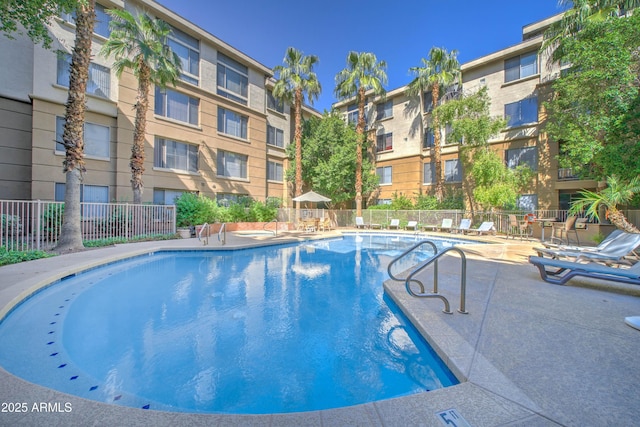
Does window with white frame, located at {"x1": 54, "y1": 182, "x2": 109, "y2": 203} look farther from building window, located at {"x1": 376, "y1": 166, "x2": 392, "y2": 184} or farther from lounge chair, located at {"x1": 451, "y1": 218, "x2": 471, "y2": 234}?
lounge chair, located at {"x1": 451, "y1": 218, "x2": 471, "y2": 234}

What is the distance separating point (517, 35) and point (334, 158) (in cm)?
1561

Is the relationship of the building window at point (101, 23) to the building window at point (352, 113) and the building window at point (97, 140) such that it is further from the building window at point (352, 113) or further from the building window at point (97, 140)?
the building window at point (352, 113)

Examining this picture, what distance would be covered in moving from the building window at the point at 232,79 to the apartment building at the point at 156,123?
0.24 ft

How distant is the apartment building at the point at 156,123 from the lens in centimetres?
1226

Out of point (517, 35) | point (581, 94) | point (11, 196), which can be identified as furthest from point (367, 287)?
point (517, 35)

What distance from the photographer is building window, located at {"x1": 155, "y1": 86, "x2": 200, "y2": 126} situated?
16.1 metres

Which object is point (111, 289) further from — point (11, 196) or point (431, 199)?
point (431, 199)

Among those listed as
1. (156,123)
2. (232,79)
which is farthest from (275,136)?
(156,123)

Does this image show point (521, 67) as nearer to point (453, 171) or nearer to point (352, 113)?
point (453, 171)

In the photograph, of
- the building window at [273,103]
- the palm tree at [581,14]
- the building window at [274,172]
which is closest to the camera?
the palm tree at [581,14]

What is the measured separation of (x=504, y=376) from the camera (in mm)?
2326

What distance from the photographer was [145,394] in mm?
2709

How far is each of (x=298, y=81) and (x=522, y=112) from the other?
15844 millimetres

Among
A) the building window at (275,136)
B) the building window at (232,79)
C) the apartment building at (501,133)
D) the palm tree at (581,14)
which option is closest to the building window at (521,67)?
the apartment building at (501,133)
